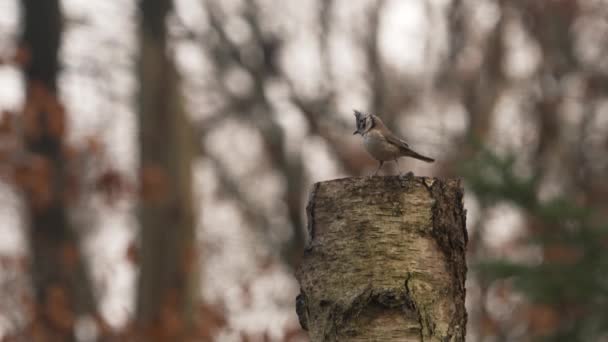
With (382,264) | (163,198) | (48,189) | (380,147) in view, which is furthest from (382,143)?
(163,198)

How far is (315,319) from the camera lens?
3.29m

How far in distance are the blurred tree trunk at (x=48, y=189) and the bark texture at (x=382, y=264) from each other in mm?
7519

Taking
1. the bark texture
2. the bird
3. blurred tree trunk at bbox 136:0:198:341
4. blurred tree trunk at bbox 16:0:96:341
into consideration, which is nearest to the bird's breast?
the bird

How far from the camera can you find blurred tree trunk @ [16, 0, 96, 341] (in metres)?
10.4

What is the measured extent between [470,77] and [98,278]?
1384cm

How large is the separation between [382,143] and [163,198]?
8.65 m

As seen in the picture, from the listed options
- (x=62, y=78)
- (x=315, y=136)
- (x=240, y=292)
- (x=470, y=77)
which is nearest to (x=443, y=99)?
(x=470, y=77)

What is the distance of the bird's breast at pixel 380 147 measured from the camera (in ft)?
13.6

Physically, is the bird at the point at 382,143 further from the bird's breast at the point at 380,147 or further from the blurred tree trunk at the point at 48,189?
the blurred tree trunk at the point at 48,189

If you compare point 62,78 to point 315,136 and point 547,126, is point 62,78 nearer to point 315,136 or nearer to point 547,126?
point 315,136

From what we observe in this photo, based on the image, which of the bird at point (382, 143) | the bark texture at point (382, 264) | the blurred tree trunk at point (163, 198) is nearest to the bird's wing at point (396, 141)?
the bird at point (382, 143)

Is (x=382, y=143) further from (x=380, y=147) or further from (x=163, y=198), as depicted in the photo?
(x=163, y=198)

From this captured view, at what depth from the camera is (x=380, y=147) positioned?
13.7 ft

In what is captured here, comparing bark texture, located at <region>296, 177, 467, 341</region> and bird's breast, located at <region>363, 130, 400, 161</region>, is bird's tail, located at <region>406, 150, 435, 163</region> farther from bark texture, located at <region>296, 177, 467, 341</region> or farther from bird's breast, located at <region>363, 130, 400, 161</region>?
bark texture, located at <region>296, 177, 467, 341</region>
